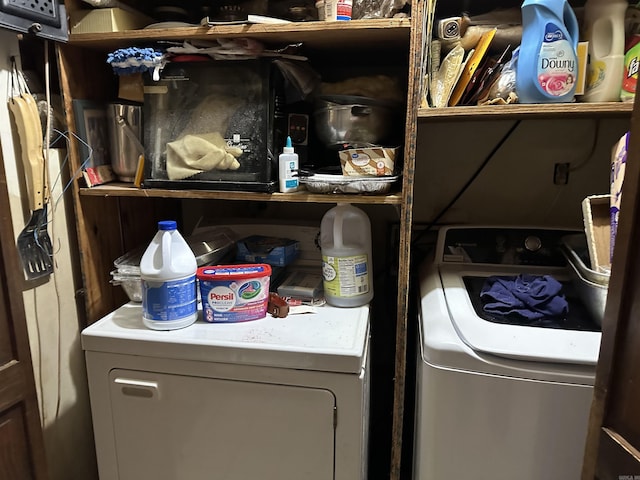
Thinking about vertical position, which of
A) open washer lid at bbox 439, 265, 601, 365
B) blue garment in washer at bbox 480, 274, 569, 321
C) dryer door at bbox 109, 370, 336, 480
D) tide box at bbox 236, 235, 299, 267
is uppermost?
tide box at bbox 236, 235, 299, 267

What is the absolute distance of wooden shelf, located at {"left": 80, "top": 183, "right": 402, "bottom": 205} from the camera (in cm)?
111

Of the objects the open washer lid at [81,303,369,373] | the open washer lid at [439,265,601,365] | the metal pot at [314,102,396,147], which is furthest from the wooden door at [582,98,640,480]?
the metal pot at [314,102,396,147]

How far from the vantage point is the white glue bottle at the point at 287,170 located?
1.16 m

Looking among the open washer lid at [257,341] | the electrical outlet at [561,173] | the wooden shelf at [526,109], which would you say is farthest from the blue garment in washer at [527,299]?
the electrical outlet at [561,173]

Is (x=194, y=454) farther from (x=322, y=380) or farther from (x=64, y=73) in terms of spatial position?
(x=64, y=73)

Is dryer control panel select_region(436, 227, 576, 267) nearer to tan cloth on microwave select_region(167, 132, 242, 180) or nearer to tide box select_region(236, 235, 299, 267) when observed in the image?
tide box select_region(236, 235, 299, 267)

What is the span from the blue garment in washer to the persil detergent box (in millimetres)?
567

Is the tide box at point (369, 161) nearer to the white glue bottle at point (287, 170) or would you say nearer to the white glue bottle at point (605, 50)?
the white glue bottle at point (287, 170)

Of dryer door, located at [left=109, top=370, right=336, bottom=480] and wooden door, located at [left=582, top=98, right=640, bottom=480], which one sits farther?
dryer door, located at [left=109, top=370, right=336, bottom=480]

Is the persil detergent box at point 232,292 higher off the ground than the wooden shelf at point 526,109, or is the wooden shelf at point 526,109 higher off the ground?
the wooden shelf at point 526,109

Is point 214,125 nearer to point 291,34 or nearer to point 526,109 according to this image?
point 291,34

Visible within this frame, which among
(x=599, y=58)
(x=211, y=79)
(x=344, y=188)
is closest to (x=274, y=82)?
(x=211, y=79)

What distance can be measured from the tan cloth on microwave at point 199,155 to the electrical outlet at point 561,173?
110cm

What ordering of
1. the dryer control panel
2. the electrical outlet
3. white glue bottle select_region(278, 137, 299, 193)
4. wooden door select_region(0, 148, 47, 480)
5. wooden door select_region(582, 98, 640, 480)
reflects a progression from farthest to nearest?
the electrical outlet, the dryer control panel, white glue bottle select_region(278, 137, 299, 193), wooden door select_region(0, 148, 47, 480), wooden door select_region(582, 98, 640, 480)
